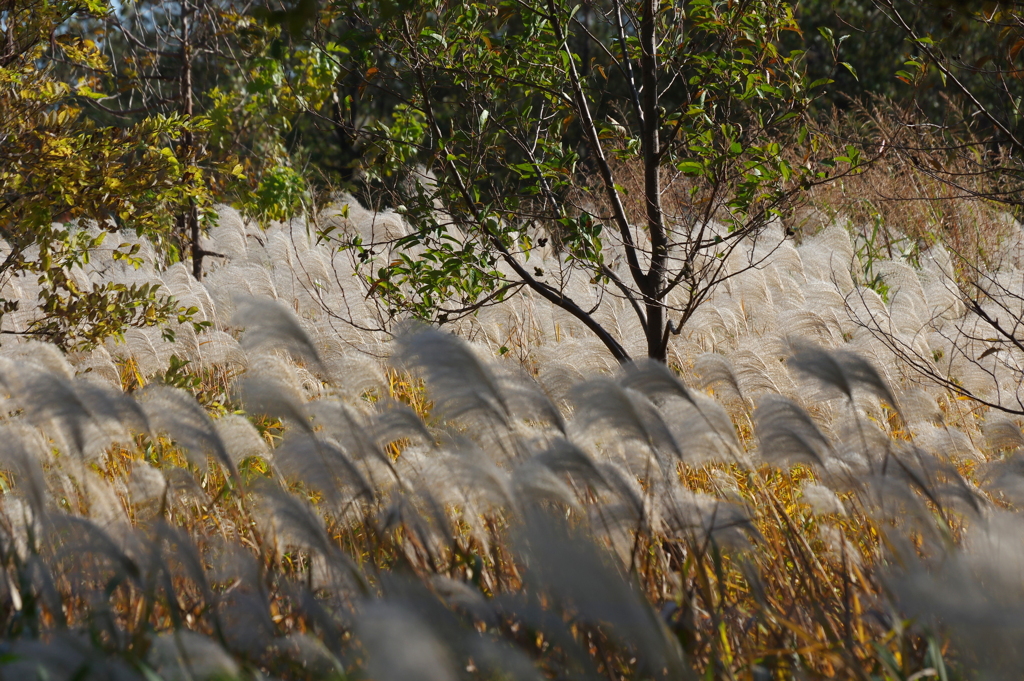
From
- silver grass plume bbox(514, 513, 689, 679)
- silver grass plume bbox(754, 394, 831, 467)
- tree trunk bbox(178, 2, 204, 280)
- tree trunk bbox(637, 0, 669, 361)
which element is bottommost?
silver grass plume bbox(514, 513, 689, 679)

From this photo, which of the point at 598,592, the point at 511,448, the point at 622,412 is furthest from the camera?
the point at 511,448

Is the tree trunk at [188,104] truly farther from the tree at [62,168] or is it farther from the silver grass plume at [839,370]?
the silver grass plume at [839,370]

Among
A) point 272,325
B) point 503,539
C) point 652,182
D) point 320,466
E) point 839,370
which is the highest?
point 652,182

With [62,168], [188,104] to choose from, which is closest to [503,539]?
[62,168]

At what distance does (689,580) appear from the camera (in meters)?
2.29

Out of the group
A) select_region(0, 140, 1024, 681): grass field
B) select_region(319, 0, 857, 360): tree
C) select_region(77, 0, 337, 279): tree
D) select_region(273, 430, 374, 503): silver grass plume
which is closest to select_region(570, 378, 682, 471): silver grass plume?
select_region(0, 140, 1024, 681): grass field

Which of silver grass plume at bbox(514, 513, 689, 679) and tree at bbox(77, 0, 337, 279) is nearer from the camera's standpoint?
silver grass plume at bbox(514, 513, 689, 679)

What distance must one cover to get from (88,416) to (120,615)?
0.48 m

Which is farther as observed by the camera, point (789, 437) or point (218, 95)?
point (218, 95)

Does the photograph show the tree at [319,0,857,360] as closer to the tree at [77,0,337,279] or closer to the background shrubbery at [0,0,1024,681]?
the background shrubbery at [0,0,1024,681]

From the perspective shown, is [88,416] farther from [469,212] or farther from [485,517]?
[469,212]

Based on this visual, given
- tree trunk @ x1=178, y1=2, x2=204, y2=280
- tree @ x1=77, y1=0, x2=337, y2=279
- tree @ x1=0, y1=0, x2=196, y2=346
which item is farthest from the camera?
tree trunk @ x1=178, y1=2, x2=204, y2=280

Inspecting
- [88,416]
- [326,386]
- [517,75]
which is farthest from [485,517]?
[326,386]

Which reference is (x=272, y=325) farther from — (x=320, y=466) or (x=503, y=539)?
(x=503, y=539)
